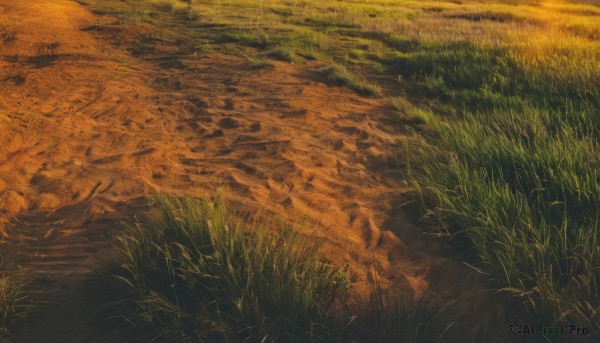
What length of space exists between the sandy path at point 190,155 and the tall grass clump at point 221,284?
0.49 metres

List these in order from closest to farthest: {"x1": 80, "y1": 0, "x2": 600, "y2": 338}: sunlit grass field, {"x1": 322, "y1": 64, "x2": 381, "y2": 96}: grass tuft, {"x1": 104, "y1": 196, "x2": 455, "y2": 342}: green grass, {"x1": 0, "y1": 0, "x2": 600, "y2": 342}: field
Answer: {"x1": 104, "y1": 196, "x2": 455, "y2": 342}: green grass → {"x1": 0, "y1": 0, "x2": 600, "y2": 342}: field → {"x1": 80, "y1": 0, "x2": 600, "y2": 338}: sunlit grass field → {"x1": 322, "y1": 64, "x2": 381, "y2": 96}: grass tuft

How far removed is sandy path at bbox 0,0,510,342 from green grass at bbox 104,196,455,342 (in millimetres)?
424

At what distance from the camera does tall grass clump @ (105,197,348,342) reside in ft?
9.59

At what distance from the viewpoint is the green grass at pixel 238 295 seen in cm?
291

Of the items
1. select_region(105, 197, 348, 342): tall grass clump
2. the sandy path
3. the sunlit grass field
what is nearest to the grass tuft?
the sunlit grass field

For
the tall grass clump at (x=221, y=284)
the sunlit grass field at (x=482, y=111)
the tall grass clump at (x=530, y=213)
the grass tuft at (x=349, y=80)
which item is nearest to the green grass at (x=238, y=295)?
the tall grass clump at (x=221, y=284)

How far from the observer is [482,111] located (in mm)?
6828

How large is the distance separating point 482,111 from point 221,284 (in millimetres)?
4844

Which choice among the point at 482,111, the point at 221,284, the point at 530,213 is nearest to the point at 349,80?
the point at 482,111

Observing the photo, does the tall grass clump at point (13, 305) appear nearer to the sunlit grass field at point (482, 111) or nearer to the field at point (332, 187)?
the field at point (332, 187)

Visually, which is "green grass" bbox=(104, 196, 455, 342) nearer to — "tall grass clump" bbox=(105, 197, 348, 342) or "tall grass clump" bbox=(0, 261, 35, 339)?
"tall grass clump" bbox=(105, 197, 348, 342)

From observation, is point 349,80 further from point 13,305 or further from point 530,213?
point 13,305

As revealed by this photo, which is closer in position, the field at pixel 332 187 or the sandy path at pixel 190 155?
the field at pixel 332 187

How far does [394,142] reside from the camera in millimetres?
6027
